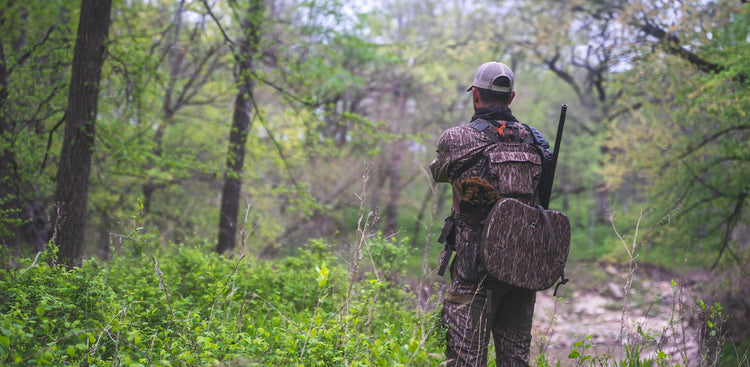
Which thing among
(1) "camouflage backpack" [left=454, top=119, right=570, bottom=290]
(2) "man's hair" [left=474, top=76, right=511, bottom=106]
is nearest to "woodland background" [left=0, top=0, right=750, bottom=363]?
(1) "camouflage backpack" [left=454, top=119, right=570, bottom=290]

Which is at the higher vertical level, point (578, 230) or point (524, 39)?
point (524, 39)

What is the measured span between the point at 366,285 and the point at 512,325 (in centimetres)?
197

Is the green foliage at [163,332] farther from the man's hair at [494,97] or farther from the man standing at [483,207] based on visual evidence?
the man's hair at [494,97]

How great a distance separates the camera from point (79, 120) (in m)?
5.77

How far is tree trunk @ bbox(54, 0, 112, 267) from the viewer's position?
5734 mm

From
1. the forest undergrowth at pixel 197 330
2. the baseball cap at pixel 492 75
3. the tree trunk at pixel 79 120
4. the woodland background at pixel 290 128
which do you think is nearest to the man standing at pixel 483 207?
the baseball cap at pixel 492 75

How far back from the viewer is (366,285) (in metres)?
4.93

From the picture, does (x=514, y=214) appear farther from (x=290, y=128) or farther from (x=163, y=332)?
(x=290, y=128)

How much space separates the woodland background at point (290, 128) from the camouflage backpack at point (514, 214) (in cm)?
72

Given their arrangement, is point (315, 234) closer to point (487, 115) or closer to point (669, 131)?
point (669, 131)

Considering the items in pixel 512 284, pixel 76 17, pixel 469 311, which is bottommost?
pixel 469 311

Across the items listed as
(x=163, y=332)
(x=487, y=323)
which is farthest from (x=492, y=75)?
(x=163, y=332)

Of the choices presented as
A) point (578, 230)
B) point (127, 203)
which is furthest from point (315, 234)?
point (578, 230)

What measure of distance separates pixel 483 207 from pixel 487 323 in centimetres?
67
